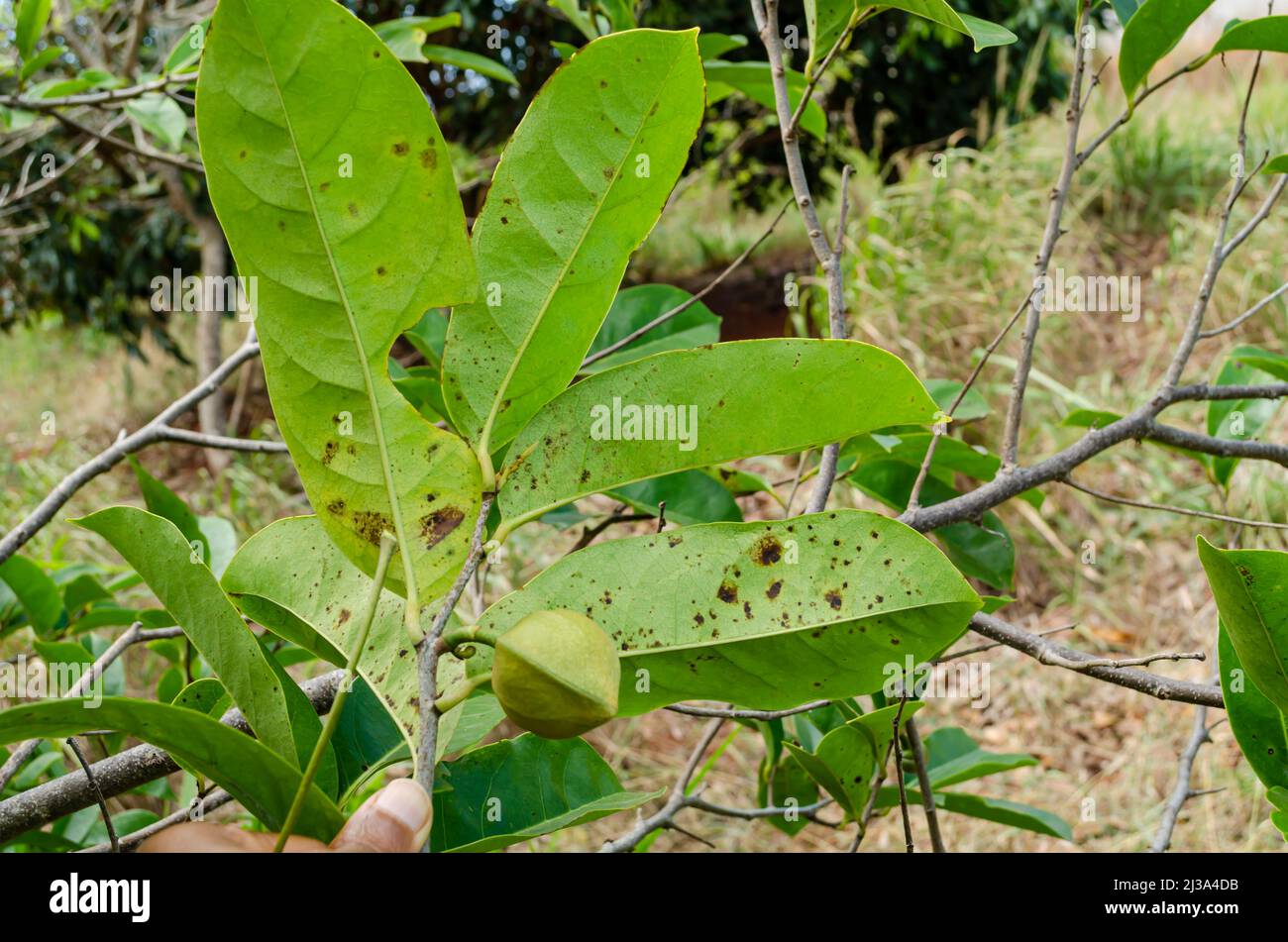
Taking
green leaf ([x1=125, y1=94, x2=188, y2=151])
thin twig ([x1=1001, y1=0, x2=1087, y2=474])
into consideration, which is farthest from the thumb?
green leaf ([x1=125, y1=94, x2=188, y2=151])

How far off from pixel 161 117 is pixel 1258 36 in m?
1.23

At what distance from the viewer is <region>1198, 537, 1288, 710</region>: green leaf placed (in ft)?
1.51

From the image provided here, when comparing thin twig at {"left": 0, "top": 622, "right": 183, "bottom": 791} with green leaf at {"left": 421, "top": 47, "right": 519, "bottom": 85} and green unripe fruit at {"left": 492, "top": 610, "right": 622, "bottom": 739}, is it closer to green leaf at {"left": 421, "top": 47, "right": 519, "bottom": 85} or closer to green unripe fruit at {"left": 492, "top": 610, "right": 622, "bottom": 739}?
green unripe fruit at {"left": 492, "top": 610, "right": 622, "bottom": 739}

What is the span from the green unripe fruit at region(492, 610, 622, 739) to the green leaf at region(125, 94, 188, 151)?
3.48ft

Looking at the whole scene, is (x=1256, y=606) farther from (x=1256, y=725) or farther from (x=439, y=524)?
(x=439, y=524)

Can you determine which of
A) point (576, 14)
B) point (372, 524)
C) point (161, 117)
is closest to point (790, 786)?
point (372, 524)

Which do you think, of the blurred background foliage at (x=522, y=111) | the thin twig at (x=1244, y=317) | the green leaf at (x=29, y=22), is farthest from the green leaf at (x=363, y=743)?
the blurred background foliage at (x=522, y=111)

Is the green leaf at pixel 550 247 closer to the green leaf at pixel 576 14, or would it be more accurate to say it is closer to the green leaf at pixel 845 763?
the green leaf at pixel 845 763

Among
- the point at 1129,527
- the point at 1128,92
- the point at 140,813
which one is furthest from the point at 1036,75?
the point at 140,813

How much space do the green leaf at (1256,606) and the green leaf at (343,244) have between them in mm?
367

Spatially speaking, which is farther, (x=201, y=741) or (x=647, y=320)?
(x=647, y=320)

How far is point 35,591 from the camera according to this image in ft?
3.67

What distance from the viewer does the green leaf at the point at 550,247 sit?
1.41 ft
